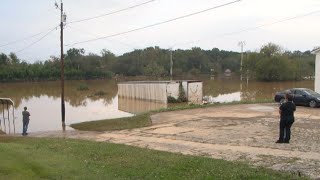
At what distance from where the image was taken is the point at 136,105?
173 feet

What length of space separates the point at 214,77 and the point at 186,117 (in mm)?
98044

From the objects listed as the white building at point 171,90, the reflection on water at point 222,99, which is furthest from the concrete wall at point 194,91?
the reflection on water at point 222,99

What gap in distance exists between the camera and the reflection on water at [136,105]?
4656 cm

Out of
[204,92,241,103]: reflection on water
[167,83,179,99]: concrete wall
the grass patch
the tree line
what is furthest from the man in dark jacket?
the tree line

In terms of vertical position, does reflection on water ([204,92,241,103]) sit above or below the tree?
below

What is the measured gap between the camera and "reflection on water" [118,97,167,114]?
4656 cm

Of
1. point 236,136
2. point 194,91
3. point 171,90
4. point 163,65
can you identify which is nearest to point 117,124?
point 236,136

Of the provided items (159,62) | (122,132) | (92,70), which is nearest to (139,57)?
(159,62)

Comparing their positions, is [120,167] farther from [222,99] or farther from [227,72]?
[227,72]

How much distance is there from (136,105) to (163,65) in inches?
3009

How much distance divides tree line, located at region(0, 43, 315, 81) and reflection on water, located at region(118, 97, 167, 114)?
4911 centimetres

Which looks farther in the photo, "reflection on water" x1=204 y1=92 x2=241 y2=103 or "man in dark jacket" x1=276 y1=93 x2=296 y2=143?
"reflection on water" x1=204 y1=92 x2=241 y2=103

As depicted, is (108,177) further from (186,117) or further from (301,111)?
(301,111)

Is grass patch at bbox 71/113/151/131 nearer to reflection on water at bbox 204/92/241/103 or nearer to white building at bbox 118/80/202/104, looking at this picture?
reflection on water at bbox 204/92/241/103
